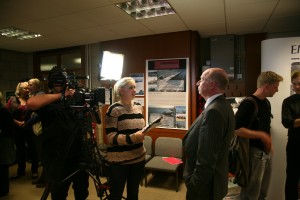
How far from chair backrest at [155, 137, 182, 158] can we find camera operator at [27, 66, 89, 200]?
201 cm

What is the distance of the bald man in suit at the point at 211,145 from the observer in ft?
4.12

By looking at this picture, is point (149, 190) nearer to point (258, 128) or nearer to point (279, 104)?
point (258, 128)

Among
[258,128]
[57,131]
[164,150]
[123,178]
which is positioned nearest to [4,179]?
[57,131]

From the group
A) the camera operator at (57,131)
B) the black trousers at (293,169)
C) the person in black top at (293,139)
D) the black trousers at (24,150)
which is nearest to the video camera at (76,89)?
the camera operator at (57,131)

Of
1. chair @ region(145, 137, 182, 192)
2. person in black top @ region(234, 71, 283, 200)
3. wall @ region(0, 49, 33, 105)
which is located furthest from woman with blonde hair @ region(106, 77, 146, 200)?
wall @ region(0, 49, 33, 105)

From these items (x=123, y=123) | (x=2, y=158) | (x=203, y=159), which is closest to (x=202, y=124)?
(x=203, y=159)

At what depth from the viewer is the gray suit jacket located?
4.11 feet

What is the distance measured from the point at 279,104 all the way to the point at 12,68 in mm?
5737

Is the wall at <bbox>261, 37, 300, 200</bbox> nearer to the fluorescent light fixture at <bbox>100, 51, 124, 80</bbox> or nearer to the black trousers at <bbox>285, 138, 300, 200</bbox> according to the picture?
the black trousers at <bbox>285, 138, 300, 200</bbox>

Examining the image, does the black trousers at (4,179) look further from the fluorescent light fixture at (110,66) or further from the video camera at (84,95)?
the video camera at (84,95)

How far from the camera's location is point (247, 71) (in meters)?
3.75

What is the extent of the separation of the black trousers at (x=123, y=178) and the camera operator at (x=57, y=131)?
A: 284 millimetres

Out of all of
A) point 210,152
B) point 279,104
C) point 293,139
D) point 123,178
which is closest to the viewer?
point 210,152

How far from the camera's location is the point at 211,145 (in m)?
1.25
